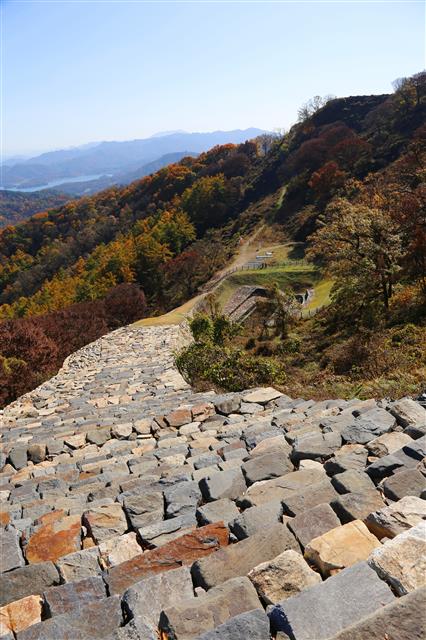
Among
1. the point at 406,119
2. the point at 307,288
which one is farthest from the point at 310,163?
the point at 307,288

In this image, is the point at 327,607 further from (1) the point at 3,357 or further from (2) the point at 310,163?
(2) the point at 310,163

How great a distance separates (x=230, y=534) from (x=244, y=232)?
49.5 m

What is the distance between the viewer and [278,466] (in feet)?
14.4

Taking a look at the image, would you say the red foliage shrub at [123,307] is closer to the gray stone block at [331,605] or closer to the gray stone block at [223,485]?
the gray stone block at [223,485]

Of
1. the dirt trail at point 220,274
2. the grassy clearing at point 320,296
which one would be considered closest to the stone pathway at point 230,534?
the dirt trail at point 220,274

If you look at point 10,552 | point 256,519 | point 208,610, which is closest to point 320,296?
point 256,519

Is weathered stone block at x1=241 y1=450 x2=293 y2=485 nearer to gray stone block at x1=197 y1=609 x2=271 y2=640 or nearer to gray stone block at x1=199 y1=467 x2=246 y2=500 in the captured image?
gray stone block at x1=199 y1=467 x2=246 y2=500

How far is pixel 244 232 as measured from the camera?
Result: 51.2 m

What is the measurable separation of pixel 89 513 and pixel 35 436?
4.85 m

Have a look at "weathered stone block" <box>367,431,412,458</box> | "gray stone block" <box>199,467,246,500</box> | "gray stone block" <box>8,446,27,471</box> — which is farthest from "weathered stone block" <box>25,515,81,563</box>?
"gray stone block" <box>8,446,27,471</box>

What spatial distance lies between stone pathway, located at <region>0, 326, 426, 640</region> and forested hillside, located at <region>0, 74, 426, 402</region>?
23.3ft

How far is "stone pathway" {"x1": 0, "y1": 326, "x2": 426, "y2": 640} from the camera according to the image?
2396 mm

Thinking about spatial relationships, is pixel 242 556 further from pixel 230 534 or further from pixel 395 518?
pixel 395 518

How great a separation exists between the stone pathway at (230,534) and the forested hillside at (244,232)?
711cm
